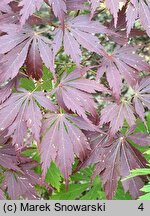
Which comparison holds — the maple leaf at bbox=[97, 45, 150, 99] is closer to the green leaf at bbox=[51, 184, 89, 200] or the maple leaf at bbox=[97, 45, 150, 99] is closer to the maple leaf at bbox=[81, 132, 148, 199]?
the maple leaf at bbox=[81, 132, 148, 199]

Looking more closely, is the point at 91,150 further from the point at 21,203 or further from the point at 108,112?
the point at 21,203

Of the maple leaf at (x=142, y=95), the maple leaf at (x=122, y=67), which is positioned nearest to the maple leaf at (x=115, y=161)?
the maple leaf at (x=142, y=95)

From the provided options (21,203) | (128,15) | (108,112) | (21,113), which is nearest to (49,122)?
(21,113)

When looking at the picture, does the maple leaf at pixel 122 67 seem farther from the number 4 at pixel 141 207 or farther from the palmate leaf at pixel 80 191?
the palmate leaf at pixel 80 191

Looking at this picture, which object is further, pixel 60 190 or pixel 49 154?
pixel 60 190

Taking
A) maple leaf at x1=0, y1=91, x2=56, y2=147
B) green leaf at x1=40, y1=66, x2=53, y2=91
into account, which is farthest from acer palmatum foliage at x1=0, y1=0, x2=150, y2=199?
green leaf at x1=40, y1=66, x2=53, y2=91

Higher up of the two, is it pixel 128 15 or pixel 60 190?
pixel 128 15

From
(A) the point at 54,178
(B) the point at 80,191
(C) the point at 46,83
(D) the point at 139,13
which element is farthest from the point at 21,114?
(B) the point at 80,191
